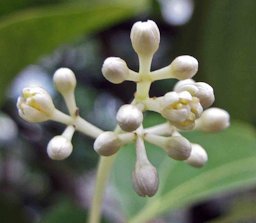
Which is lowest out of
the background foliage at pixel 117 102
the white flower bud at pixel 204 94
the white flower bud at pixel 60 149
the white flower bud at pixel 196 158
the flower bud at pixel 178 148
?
the white flower bud at pixel 60 149

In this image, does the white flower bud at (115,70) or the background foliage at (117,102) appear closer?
the white flower bud at (115,70)

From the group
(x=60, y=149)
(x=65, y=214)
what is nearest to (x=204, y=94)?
(x=60, y=149)

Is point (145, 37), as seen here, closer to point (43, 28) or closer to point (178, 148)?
point (178, 148)

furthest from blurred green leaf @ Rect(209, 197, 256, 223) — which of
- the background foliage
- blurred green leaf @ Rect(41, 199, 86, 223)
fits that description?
blurred green leaf @ Rect(41, 199, 86, 223)

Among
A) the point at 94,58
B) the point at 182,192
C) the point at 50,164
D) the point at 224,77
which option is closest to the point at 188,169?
the point at 182,192

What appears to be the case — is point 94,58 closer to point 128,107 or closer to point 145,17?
point 145,17

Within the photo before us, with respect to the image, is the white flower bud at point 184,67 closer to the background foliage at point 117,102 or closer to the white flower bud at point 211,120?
the white flower bud at point 211,120

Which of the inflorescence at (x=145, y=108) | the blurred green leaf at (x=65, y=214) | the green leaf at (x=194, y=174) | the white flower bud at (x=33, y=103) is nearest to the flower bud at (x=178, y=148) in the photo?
the inflorescence at (x=145, y=108)
